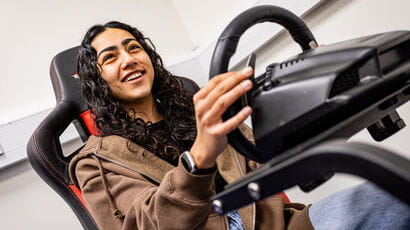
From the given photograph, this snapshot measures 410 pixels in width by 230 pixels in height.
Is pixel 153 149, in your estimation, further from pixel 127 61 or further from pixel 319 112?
pixel 319 112

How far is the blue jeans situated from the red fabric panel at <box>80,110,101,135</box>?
675 mm

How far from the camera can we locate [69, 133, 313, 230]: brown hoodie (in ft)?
1.80

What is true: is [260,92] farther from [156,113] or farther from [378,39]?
[156,113]

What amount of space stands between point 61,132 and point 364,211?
30.7 inches

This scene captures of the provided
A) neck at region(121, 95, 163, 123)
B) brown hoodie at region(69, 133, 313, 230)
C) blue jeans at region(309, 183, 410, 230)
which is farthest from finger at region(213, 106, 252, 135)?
neck at region(121, 95, 163, 123)

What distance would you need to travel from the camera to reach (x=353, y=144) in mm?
274

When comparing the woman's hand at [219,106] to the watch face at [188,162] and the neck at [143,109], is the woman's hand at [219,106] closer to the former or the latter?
the watch face at [188,162]

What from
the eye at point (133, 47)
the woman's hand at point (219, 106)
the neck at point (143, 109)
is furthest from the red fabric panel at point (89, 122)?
the woman's hand at point (219, 106)

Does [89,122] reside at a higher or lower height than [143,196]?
higher

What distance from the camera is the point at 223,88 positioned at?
42cm

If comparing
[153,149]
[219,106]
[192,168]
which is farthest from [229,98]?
[153,149]

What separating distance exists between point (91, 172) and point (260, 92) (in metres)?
0.56

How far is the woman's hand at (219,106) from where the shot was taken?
41 cm

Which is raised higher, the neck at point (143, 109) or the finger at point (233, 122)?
the finger at point (233, 122)
